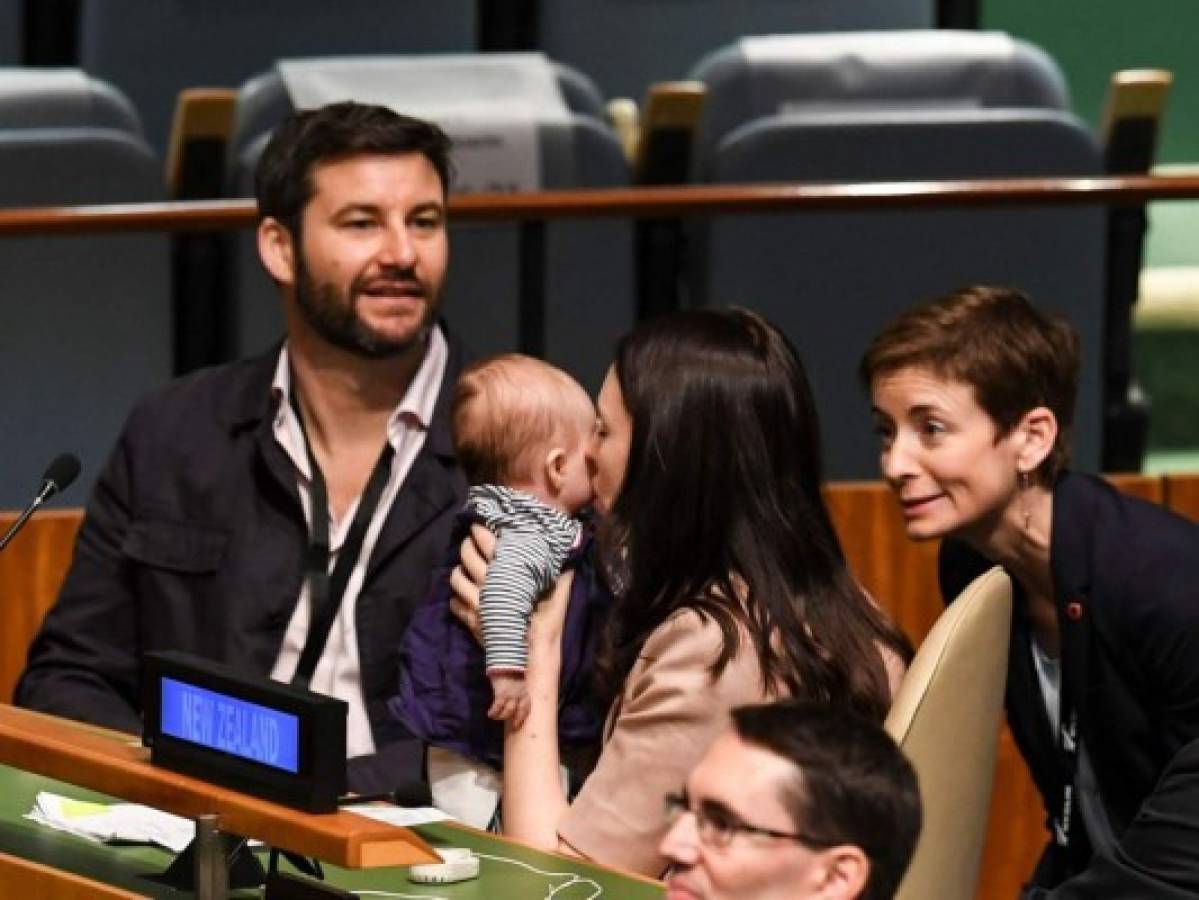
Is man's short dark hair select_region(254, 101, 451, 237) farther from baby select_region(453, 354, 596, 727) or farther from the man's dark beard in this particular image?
baby select_region(453, 354, 596, 727)

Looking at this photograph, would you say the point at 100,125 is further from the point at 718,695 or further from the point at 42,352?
the point at 718,695

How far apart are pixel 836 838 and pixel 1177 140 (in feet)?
11.8

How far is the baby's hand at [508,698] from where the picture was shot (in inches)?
87.8

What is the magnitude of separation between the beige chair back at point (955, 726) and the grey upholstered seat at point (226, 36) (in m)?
2.22

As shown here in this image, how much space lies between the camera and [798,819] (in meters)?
1.60

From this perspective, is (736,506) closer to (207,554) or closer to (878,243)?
(207,554)

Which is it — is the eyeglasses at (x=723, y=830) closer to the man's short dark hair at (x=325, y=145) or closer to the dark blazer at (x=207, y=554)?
the dark blazer at (x=207, y=554)

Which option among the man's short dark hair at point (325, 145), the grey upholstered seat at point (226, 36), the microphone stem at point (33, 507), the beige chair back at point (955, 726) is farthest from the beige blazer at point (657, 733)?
the grey upholstered seat at point (226, 36)

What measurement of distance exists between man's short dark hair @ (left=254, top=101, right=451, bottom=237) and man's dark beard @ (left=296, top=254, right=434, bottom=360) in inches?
3.1

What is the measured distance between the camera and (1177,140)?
4.98m

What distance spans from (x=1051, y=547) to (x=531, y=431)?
0.45 m

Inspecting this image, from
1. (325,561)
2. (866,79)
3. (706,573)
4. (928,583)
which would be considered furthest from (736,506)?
(866,79)

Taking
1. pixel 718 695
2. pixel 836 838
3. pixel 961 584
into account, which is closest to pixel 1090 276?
pixel 961 584

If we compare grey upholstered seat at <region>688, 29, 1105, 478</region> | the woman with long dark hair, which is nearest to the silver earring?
the woman with long dark hair
